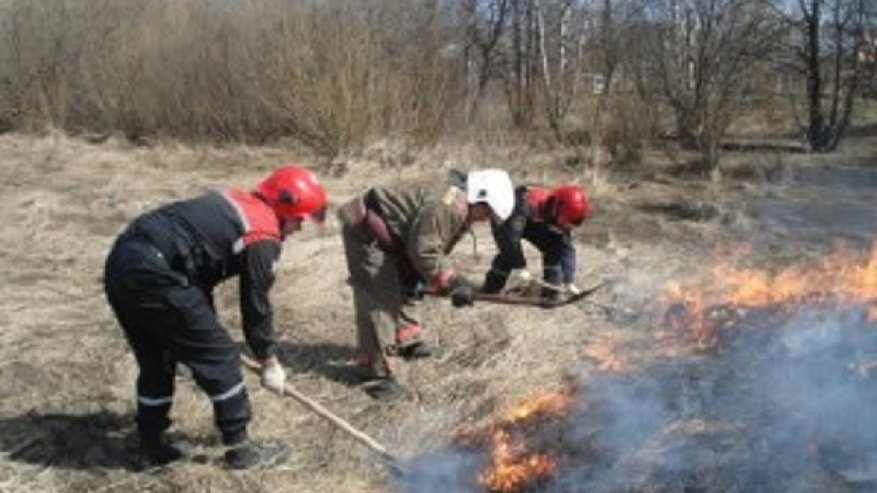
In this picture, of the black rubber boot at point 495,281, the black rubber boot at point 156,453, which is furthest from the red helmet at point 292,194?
the black rubber boot at point 495,281

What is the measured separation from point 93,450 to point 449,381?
2150 millimetres

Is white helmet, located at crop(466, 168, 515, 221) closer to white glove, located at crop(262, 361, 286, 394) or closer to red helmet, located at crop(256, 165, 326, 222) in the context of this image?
red helmet, located at crop(256, 165, 326, 222)

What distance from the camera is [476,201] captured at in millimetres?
6172

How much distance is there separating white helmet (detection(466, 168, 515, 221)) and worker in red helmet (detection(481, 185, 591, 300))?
691 mm

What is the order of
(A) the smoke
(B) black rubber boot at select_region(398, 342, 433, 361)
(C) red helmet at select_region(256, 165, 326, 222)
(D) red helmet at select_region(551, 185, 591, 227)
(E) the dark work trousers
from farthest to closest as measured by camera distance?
(D) red helmet at select_region(551, 185, 591, 227) → (B) black rubber boot at select_region(398, 342, 433, 361) → (C) red helmet at select_region(256, 165, 326, 222) → (E) the dark work trousers → (A) the smoke

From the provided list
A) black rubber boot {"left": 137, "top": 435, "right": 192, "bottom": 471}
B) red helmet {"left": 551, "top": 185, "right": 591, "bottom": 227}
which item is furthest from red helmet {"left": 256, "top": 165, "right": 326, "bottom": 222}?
red helmet {"left": 551, "top": 185, "right": 591, "bottom": 227}

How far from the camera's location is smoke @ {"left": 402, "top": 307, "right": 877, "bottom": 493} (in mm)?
4703

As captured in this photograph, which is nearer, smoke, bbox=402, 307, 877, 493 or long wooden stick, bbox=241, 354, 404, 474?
smoke, bbox=402, 307, 877, 493

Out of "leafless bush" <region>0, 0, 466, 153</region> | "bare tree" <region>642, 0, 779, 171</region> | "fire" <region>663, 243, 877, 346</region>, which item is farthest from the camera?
"leafless bush" <region>0, 0, 466, 153</region>

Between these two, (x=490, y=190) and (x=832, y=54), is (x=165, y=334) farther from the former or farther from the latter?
(x=832, y=54)

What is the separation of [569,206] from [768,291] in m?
1.46

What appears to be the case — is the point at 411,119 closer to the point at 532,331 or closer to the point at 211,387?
the point at 532,331

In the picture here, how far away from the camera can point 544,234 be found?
7.69 metres

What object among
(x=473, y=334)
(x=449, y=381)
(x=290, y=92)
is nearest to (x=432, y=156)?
(x=290, y=92)
